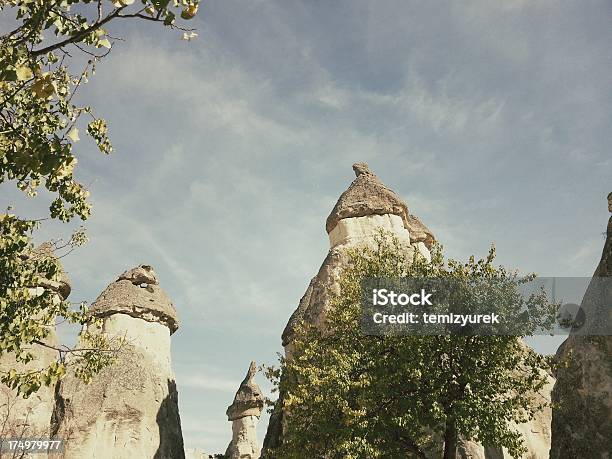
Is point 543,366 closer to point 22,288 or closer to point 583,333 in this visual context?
point 583,333

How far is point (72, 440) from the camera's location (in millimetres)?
21906

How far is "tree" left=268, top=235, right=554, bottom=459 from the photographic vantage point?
1317 centimetres

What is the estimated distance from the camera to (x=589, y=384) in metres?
14.1

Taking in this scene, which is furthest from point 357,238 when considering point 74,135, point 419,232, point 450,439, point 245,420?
point 74,135

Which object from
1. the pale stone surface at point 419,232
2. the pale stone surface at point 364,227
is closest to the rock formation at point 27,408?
the pale stone surface at point 364,227

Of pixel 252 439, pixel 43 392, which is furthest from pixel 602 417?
pixel 252 439

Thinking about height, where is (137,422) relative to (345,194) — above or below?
below

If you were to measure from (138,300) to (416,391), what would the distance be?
18.7 meters

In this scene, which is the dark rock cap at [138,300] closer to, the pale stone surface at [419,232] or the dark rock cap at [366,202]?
the dark rock cap at [366,202]

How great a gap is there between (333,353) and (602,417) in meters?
7.76

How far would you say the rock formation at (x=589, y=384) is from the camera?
43.5 ft

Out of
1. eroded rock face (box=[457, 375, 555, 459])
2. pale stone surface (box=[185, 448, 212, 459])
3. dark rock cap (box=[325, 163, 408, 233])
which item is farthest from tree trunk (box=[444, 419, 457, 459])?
pale stone surface (box=[185, 448, 212, 459])

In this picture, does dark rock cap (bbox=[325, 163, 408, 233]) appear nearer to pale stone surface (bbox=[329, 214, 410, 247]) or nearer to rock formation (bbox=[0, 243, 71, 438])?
pale stone surface (bbox=[329, 214, 410, 247])

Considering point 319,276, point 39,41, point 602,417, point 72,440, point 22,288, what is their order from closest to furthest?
point 39,41
point 22,288
point 602,417
point 72,440
point 319,276
